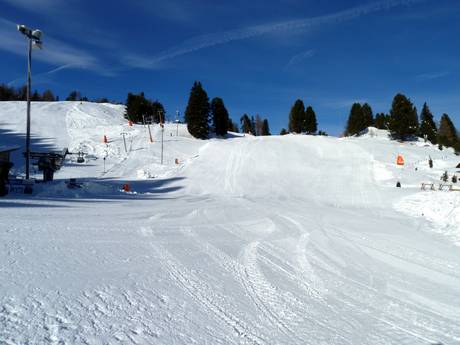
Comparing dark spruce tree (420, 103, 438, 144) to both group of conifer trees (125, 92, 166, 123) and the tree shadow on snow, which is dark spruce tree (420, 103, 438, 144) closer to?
group of conifer trees (125, 92, 166, 123)

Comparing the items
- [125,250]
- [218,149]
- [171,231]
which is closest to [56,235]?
[125,250]

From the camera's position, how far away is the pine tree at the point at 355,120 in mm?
79562

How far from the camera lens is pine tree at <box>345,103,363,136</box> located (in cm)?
7956

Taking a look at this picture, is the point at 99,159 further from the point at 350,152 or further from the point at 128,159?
the point at 350,152

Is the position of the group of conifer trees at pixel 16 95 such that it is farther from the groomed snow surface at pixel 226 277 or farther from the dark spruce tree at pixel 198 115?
the groomed snow surface at pixel 226 277

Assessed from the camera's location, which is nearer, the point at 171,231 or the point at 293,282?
the point at 293,282

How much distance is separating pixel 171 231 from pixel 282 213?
6664 millimetres

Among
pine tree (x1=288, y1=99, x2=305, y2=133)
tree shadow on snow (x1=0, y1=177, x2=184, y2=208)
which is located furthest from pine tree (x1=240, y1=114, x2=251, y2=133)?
tree shadow on snow (x1=0, y1=177, x2=184, y2=208)

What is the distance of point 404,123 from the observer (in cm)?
5938

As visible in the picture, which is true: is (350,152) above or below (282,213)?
above

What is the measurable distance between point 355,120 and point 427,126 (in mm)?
14391

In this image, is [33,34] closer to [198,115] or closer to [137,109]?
[198,115]

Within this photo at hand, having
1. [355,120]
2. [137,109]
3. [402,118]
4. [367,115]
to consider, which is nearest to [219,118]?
[137,109]

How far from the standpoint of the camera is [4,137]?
45.4 metres
